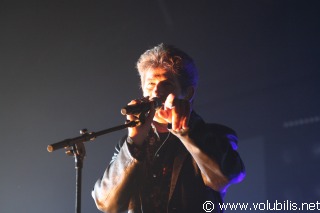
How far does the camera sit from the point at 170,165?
1.42 m

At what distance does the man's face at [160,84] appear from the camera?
1475 millimetres

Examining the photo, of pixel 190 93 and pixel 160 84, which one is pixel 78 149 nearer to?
pixel 160 84

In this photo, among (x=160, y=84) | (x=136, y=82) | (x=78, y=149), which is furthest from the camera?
(x=136, y=82)

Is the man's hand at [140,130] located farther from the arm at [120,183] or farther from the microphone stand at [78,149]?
the microphone stand at [78,149]

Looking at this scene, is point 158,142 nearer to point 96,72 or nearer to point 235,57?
point 235,57

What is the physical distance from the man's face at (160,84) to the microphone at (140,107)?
0.18m

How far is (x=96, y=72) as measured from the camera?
3.34m

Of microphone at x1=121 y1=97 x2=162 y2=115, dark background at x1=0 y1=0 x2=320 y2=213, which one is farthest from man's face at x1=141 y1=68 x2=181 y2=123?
dark background at x1=0 y1=0 x2=320 y2=213

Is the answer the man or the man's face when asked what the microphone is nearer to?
the man

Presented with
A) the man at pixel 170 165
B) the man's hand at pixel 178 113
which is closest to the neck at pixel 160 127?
the man at pixel 170 165

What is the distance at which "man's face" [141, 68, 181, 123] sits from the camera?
1475 millimetres

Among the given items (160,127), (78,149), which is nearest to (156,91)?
(160,127)

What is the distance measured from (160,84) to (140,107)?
1.15 feet

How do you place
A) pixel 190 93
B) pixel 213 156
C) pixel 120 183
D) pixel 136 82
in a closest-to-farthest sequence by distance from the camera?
pixel 213 156, pixel 120 183, pixel 190 93, pixel 136 82
